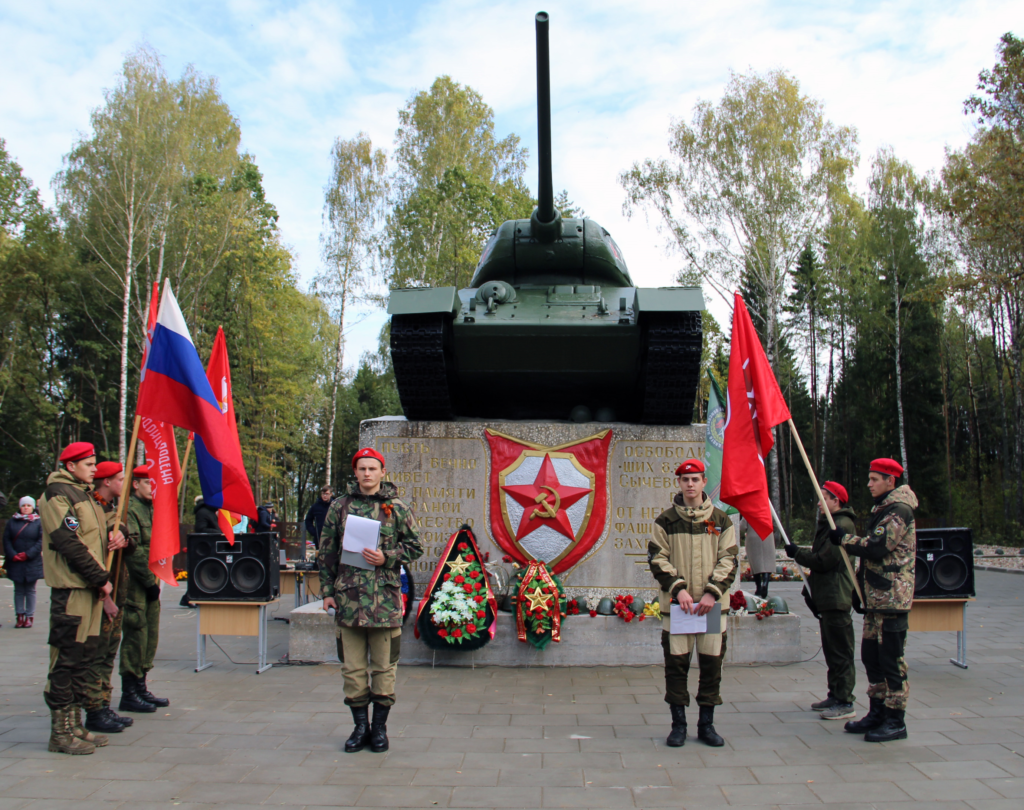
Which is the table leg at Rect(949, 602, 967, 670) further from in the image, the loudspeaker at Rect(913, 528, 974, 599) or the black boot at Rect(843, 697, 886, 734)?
the black boot at Rect(843, 697, 886, 734)

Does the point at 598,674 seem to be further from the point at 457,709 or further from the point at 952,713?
the point at 952,713

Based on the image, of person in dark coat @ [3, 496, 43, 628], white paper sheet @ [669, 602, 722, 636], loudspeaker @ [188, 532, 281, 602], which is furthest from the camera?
person in dark coat @ [3, 496, 43, 628]

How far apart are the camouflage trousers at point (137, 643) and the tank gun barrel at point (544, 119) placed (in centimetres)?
507

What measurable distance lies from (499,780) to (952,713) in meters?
3.26

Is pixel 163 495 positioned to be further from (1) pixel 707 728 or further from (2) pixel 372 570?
(1) pixel 707 728

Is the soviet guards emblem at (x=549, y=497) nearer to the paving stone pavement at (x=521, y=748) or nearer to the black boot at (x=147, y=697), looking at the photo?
the paving stone pavement at (x=521, y=748)

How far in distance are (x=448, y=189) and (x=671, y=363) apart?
19511 millimetres

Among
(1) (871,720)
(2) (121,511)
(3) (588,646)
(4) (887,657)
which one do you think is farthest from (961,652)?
(2) (121,511)

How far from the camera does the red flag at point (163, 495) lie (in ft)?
17.8

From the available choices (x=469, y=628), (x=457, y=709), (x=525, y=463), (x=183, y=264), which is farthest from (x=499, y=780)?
(x=183, y=264)

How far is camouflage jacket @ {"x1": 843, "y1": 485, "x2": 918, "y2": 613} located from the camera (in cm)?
459

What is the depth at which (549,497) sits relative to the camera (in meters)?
7.39

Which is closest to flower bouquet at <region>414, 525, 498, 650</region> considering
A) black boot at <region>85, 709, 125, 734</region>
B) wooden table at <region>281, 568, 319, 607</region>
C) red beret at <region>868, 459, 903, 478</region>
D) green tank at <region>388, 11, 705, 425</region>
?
green tank at <region>388, 11, 705, 425</region>

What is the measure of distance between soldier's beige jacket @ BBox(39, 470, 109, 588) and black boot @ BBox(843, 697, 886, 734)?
446 centimetres
